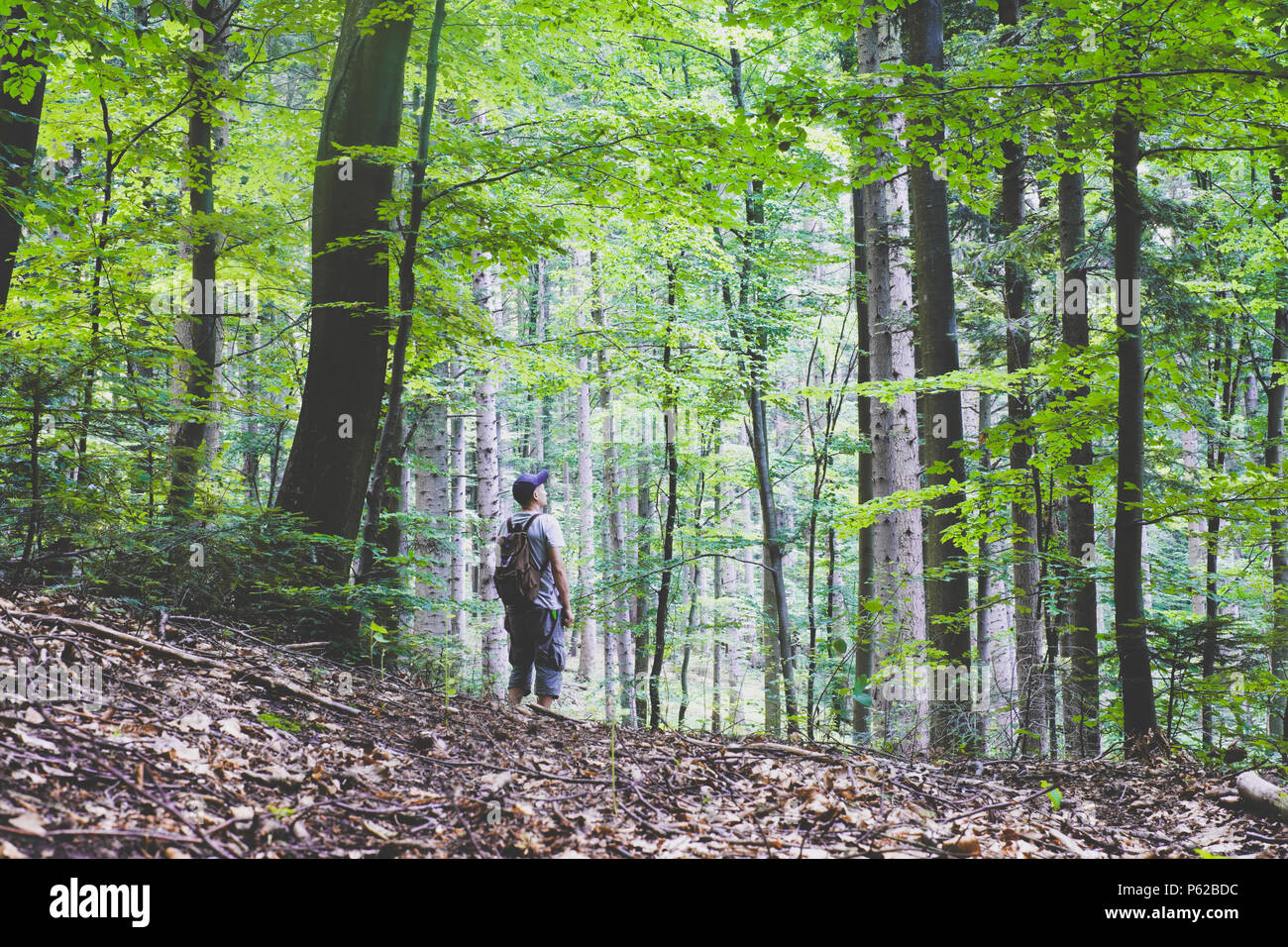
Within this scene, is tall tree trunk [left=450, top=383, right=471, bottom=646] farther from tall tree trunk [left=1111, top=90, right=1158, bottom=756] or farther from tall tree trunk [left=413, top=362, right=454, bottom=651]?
tall tree trunk [left=1111, top=90, right=1158, bottom=756]

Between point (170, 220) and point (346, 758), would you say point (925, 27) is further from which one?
point (170, 220)

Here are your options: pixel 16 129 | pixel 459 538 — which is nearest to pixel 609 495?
pixel 459 538

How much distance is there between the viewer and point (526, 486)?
6.45 meters

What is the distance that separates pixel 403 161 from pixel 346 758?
173 inches

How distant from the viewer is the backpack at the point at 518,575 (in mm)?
6254

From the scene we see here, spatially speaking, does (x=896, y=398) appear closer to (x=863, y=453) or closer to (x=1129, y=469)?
(x=863, y=453)

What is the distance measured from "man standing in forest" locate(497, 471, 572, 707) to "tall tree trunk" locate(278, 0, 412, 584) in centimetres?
147

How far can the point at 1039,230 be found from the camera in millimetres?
7836

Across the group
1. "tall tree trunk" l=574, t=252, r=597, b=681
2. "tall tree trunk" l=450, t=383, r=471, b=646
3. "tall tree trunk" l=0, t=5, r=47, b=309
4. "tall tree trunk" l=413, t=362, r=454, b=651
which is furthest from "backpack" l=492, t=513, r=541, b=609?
"tall tree trunk" l=574, t=252, r=597, b=681

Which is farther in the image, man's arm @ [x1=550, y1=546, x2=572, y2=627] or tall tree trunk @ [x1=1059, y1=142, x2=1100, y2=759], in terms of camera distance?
tall tree trunk @ [x1=1059, y1=142, x2=1100, y2=759]

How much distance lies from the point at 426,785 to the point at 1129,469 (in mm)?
5126

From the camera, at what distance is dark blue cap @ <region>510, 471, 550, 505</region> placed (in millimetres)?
6402

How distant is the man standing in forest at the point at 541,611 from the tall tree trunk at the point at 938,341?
10.8 ft

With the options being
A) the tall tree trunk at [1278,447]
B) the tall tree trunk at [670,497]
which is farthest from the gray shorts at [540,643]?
the tall tree trunk at [1278,447]
